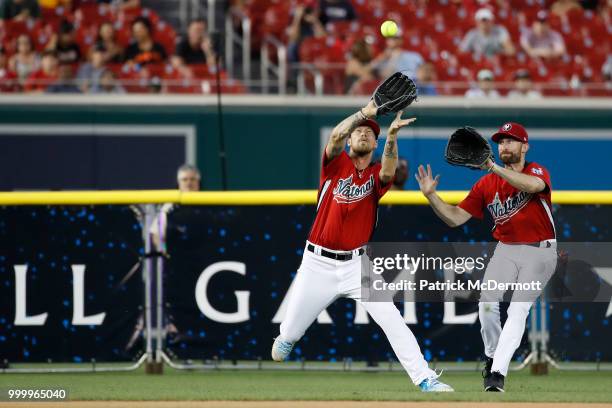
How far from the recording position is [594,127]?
14.7m

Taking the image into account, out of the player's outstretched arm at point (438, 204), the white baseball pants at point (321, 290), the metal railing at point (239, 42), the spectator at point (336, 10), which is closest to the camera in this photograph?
the white baseball pants at point (321, 290)

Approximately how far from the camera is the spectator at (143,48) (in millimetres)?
14592

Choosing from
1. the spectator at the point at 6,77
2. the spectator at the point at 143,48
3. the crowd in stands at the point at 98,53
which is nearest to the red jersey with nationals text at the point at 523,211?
the crowd in stands at the point at 98,53

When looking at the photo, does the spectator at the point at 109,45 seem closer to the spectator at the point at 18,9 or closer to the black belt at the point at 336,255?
the spectator at the point at 18,9

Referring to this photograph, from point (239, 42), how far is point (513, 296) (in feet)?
27.9

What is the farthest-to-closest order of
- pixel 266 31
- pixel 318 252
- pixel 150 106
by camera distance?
pixel 266 31 < pixel 150 106 < pixel 318 252

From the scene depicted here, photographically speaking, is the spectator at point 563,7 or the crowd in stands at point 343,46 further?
the spectator at point 563,7

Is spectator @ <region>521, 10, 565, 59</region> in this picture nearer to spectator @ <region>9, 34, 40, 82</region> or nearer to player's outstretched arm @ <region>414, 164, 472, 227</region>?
spectator @ <region>9, 34, 40, 82</region>

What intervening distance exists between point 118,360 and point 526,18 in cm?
943

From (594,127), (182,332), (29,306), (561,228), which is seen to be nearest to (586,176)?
(594,127)

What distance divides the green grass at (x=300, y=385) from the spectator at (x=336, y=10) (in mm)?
7642

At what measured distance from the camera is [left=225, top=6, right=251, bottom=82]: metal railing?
14914 mm

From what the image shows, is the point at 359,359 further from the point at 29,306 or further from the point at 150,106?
the point at 150,106

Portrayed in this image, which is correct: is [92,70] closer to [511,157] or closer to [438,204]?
[438,204]
